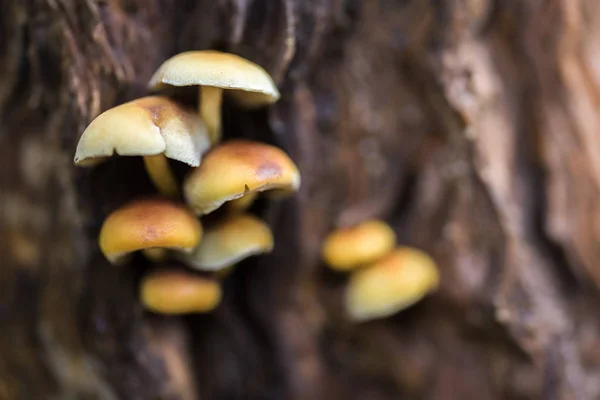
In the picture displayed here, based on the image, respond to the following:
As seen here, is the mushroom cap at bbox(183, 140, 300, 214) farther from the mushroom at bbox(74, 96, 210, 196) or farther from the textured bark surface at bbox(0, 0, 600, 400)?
the textured bark surface at bbox(0, 0, 600, 400)

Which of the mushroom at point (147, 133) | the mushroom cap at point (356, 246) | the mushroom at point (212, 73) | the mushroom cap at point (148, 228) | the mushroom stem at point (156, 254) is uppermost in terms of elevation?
the mushroom at point (212, 73)

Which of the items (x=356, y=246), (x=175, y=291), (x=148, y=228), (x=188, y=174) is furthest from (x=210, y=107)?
(x=356, y=246)

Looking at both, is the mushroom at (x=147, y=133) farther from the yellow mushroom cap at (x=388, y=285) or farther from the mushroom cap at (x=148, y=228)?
the yellow mushroom cap at (x=388, y=285)

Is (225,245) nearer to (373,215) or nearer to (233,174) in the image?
(233,174)

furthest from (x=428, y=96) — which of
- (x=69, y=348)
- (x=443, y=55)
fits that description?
(x=69, y=348)

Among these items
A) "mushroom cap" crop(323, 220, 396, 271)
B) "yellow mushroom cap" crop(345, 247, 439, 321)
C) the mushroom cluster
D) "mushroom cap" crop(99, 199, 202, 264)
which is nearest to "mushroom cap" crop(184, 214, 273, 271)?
the mushroom cluster

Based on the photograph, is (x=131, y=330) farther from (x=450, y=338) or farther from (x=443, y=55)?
(x=443, y=55)

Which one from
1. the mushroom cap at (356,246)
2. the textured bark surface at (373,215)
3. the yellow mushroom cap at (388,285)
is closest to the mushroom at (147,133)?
the textured bark surface at (373,215)
